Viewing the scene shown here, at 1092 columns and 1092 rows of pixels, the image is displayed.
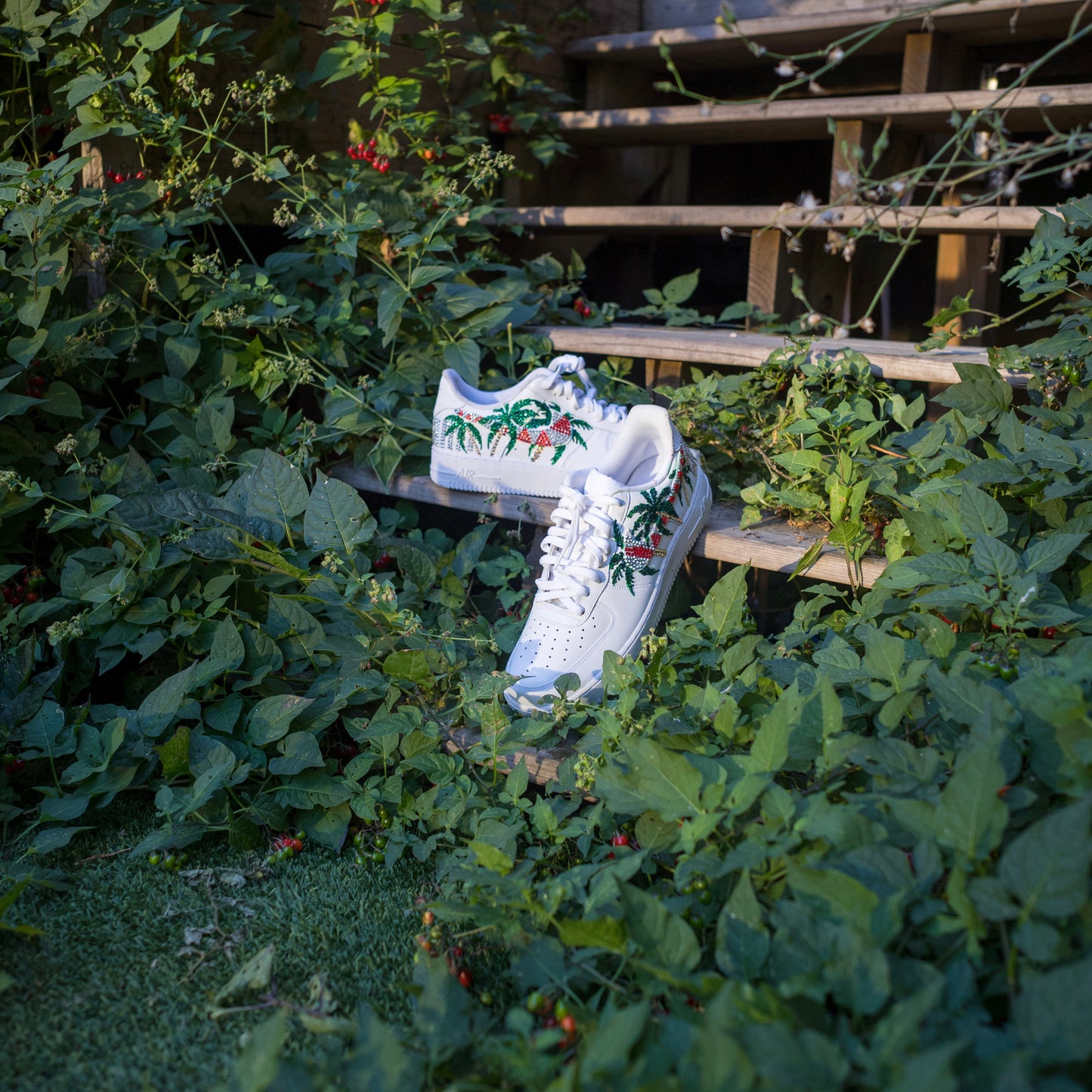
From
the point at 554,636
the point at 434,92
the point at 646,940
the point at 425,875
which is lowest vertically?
the point at 425,875

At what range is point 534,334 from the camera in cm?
209

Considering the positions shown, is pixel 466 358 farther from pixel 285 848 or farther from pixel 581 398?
pixel 285 848

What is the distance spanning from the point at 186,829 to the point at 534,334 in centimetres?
126

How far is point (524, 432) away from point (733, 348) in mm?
449

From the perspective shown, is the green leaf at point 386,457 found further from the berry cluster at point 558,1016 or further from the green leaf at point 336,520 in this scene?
the berry cluster at point 558,1016

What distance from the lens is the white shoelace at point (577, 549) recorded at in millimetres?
1448

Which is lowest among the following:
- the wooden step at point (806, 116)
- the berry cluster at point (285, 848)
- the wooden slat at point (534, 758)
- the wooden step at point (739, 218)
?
the berry cluster at point (285, 848)

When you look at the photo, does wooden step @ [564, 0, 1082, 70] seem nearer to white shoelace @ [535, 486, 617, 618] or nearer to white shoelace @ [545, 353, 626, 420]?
white shoelace @ [545, 353, 626, 420]

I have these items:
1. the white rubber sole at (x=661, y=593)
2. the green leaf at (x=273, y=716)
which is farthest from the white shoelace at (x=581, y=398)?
the green leaf at (x=273, y=716)

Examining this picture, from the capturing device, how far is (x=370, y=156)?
215cm

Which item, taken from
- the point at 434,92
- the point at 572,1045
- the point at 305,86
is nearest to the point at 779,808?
Result: the point at 572,1045

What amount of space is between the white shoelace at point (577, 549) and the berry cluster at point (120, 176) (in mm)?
1155

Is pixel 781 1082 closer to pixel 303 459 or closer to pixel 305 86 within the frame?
pixel 303 459

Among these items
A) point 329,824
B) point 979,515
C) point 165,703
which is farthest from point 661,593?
point 165,703
